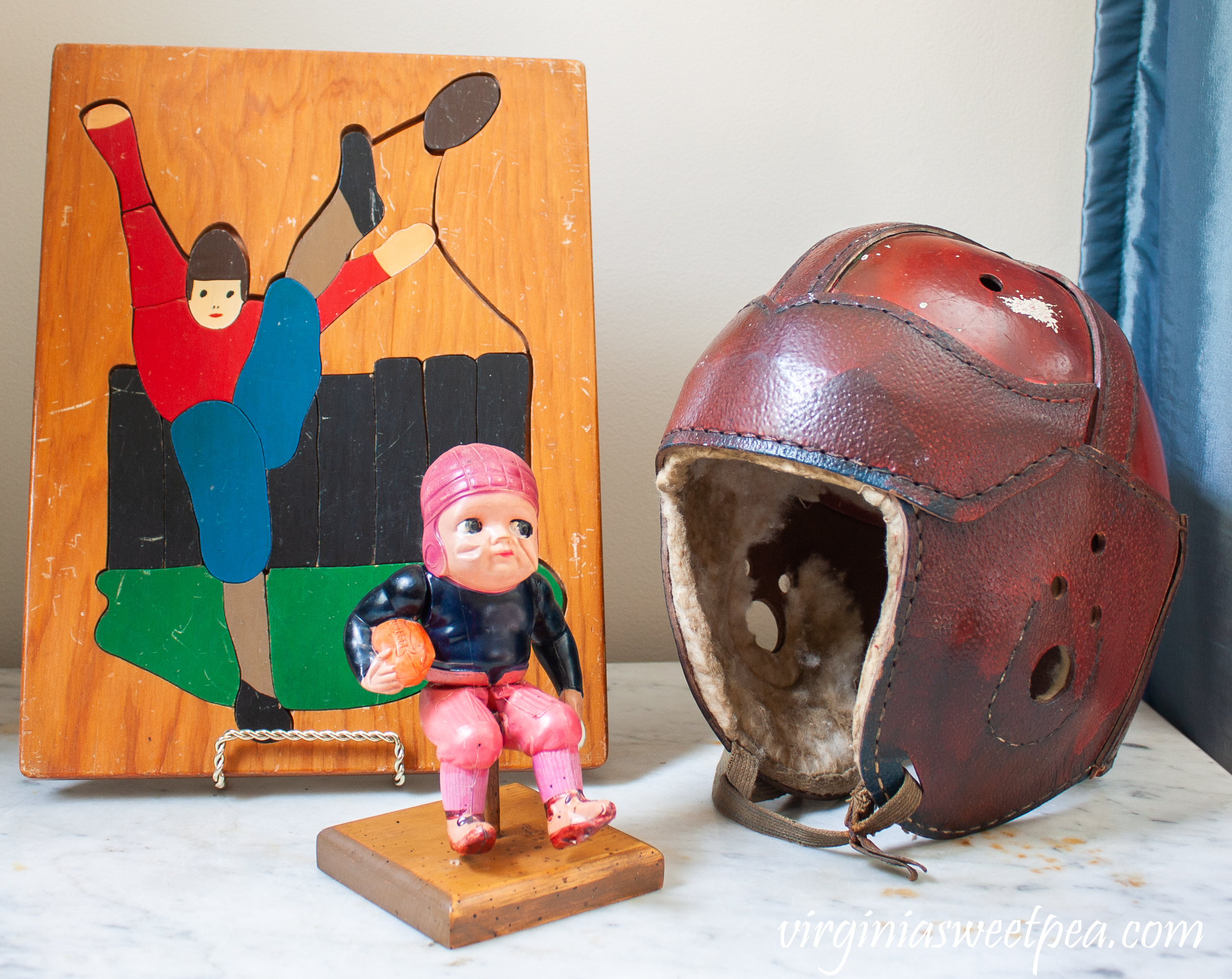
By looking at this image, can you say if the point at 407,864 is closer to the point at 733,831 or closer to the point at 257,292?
the point at 733,831

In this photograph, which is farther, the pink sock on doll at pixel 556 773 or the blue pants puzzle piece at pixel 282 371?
the blue pants puzzle piece at pixel 282 371

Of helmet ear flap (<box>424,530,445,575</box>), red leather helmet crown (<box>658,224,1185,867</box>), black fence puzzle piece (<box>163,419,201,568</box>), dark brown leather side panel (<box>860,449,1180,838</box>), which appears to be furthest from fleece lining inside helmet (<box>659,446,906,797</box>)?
black fence puzzle piece (<box>163,419,201,568</box>)

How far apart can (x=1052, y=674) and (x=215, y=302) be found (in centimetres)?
81

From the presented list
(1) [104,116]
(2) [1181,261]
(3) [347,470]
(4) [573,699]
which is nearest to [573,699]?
(4) [573,699]

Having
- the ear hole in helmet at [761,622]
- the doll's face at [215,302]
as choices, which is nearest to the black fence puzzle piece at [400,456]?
the doll's face at [215,302]

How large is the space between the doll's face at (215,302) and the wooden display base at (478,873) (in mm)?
491

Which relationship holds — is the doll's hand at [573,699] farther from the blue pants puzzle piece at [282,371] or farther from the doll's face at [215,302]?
the doll's face at [215,302]

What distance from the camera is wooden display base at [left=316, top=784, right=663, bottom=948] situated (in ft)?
2.07

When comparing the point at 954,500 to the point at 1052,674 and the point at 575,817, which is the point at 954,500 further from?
the point at 575,817

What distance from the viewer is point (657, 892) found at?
70 centimetres

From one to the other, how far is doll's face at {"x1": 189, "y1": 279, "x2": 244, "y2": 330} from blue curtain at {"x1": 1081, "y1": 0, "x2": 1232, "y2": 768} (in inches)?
37.8

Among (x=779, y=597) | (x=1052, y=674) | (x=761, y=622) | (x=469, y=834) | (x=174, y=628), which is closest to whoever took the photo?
(x=469, y=834)

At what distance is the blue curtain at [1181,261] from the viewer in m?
1.01

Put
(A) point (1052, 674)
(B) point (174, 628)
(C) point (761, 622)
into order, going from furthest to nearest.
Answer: (C) point (761, 622), (B) point (174, 628), (A) point (1052, 674)
